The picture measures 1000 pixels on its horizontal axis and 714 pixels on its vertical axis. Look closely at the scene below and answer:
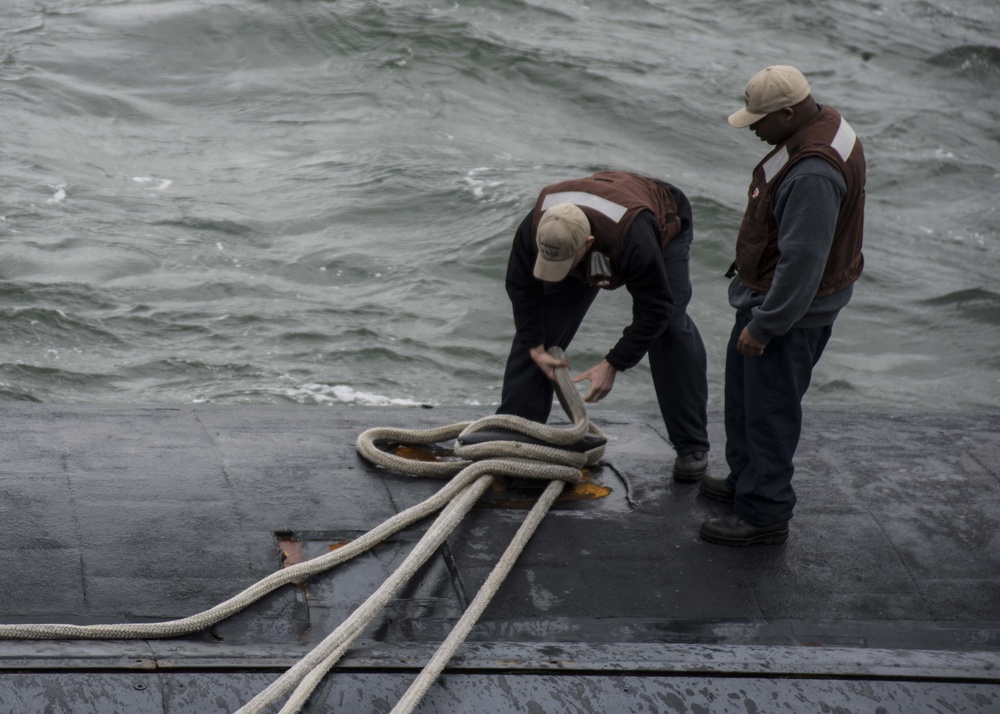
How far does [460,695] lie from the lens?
3078 millimetres

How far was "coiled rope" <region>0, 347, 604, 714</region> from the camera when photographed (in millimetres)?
3020

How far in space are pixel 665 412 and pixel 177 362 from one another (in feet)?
19.6

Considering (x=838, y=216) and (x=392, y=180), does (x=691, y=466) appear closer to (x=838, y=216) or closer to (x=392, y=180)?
(x=838, y=216)

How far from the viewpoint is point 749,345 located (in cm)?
399

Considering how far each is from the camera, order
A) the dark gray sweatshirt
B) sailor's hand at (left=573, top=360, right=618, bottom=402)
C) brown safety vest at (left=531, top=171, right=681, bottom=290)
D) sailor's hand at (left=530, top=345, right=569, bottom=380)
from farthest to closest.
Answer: sailor's hand at (left=530, top=345, right=569, bottom=380) < sailor's hand at (left=573, top=360, right=618, bottom=402) < brown safety vest at (left=531, top=171, right=681, bottom=290) < the dark gray sweatshirt

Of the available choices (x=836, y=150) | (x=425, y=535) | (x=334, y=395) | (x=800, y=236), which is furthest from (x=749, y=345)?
(x=334, y=395)

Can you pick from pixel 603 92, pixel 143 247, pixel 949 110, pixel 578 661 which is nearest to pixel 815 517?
pixel 578 661

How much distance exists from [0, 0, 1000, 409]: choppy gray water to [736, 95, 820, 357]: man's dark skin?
224 inches

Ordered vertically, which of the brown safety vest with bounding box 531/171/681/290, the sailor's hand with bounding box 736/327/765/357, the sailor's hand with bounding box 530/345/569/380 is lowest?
the sailor's hand with bounding box 530/345/569/380

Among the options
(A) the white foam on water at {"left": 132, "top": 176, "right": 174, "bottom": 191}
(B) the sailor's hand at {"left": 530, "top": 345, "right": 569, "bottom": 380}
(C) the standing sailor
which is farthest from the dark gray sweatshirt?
(A) the white foam on water at {"left": 132, "top": 176, "right": 174, "bottom": 191}

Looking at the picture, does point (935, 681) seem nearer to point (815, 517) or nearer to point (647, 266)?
point (815, 517)

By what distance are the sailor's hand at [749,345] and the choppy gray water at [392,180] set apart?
5.65 meters

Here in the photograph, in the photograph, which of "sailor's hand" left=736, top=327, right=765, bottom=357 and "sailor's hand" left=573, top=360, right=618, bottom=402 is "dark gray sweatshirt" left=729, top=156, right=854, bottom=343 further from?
"sailor's hand" left=573, top=360, right=618, bottom=402

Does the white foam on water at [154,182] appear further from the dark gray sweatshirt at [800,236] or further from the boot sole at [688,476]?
the dark gray sweatshirt at [800,236]
